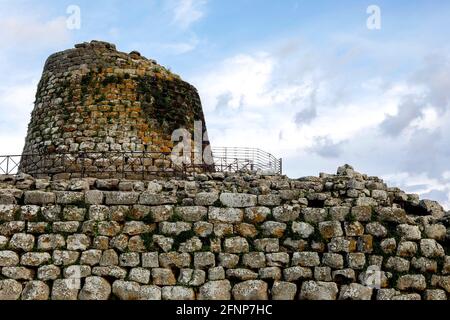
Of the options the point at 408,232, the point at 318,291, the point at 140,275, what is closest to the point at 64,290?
the point at 140,275

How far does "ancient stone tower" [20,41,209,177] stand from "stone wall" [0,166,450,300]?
5298 mm

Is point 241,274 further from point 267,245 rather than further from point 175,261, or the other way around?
point 175,261

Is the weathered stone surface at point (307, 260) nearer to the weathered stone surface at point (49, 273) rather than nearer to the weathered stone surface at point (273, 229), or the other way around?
the weathered stone surface at point (273, 229)

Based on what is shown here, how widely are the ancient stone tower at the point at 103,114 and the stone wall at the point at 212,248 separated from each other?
5298 millimetres

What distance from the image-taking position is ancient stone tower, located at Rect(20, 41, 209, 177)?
1407 centimetres

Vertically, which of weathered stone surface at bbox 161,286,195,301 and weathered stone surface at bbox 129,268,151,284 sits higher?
weathered stone surface at bbox 129,268,151,284

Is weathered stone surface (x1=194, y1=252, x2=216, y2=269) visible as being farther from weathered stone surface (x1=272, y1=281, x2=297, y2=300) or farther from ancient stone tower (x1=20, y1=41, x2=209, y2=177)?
ancient stone tower (x1=20, y1=41, x2=209, y2=177)

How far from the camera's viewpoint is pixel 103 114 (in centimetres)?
1450

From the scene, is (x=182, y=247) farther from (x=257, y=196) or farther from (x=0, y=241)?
(x=0, y=241)

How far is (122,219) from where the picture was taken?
834cm

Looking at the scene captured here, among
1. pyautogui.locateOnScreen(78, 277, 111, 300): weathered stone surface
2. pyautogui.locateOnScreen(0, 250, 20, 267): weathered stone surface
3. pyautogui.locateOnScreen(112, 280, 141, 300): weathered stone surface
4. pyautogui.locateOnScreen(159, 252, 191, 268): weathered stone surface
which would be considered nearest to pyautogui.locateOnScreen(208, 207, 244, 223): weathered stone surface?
pyautogui.locateOnScreen(159, 252, 191, 268): weathered stone surface

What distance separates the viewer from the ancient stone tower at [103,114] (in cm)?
1407

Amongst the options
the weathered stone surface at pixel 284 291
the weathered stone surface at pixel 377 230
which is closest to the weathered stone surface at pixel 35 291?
the weathered stone surface at pixel 284 291
